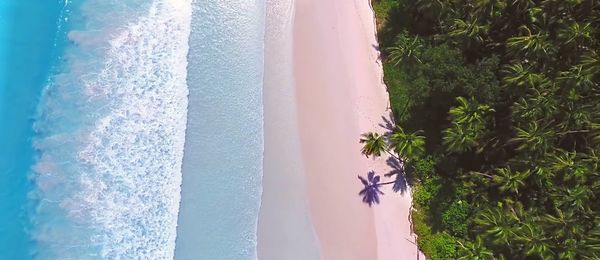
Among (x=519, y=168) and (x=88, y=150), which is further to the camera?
(x=88, y=150)

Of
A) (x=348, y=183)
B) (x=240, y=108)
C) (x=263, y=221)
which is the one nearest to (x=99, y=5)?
(x=240, y=108)

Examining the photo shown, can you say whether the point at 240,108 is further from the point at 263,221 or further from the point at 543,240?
the point at 543,240

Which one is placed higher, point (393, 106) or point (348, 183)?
point (393, 106)

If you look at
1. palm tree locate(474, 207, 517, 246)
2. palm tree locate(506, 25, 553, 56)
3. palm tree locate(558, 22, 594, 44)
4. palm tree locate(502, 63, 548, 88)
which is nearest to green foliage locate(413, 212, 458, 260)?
palm tree locate(474, 207, 517, 246)

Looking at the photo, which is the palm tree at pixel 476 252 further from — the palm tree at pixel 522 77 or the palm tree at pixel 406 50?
the palm tree at pixel 406 50

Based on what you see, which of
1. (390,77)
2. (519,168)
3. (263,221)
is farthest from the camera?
(390,77)

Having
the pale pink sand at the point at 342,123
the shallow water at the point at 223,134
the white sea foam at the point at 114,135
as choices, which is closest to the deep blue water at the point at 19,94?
the white sea foam at the point at 114,135

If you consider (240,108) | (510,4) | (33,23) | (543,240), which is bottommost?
(543,240)
